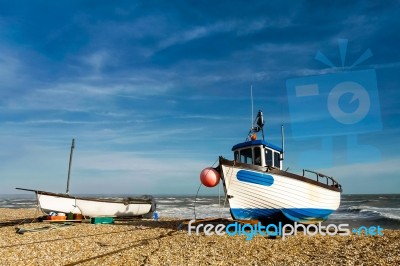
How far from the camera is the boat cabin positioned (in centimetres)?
1711

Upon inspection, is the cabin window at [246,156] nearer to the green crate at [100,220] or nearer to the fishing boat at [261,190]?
the fishing boat at [261,190]

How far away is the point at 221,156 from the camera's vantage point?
15.9 meters

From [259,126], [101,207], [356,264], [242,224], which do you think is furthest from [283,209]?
[101,207]

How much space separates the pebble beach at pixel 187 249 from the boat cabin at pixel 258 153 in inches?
168

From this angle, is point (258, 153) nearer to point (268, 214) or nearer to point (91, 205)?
point (268, 214)

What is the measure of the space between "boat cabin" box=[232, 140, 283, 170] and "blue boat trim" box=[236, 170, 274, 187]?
4.92 ft

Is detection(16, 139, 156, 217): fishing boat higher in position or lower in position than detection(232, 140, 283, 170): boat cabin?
lower

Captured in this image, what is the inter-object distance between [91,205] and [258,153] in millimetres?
12190

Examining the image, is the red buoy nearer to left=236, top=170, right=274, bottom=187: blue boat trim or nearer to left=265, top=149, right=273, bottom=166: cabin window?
left=236, top=170, right=274, bottom=187: blue boat trim

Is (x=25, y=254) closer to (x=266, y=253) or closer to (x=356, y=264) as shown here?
(x=266, y=253)

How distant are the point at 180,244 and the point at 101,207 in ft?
38.8

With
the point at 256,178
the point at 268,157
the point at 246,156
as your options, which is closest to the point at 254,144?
the point at 246,156

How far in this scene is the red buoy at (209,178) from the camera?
1563cm

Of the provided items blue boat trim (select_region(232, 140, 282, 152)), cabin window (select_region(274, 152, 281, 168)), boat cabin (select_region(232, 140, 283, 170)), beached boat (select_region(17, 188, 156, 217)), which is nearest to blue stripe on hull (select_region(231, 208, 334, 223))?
boat cabin (select_region(232, 140, 283, 170))
